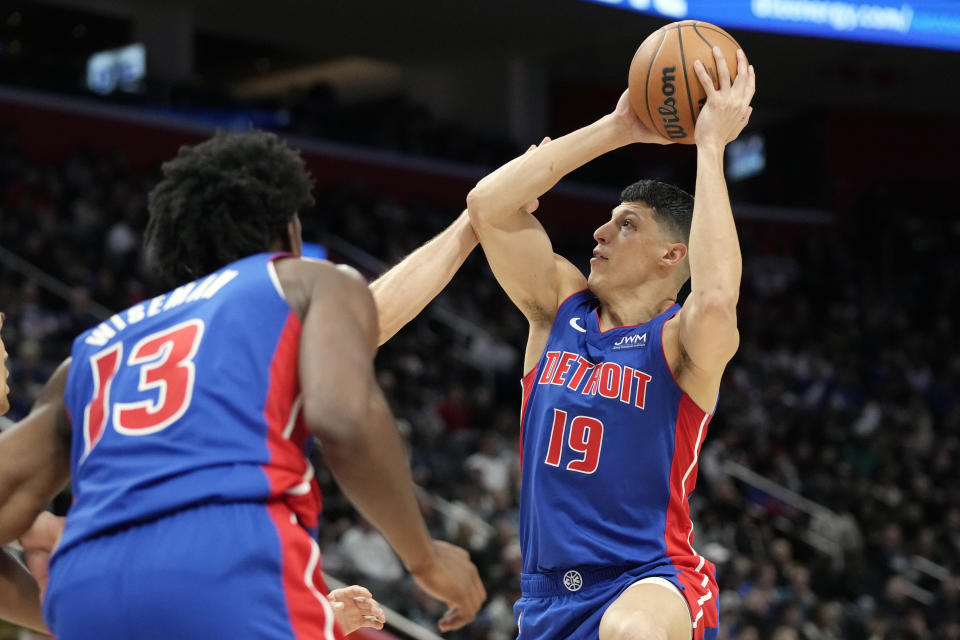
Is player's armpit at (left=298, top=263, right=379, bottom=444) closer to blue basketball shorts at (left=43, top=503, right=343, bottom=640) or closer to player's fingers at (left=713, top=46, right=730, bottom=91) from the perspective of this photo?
blue basketball shorts at (left=43, top=503, right=343, bottom=640)

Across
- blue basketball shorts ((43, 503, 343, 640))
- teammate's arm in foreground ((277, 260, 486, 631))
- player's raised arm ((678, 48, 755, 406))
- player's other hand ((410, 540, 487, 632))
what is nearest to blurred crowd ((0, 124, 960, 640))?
player's raised arm ((678, 48, 755, 406))

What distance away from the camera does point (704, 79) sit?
391cm

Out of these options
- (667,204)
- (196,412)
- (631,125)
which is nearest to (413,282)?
(631,125)

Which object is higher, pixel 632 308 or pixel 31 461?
pixel 31 461

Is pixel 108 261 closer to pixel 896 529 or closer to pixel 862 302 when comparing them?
pixel 896 529

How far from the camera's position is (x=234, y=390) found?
240 centimetres

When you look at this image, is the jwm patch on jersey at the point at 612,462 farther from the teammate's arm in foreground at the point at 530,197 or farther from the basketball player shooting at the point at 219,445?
the basketball player shooting at the point at 219,445

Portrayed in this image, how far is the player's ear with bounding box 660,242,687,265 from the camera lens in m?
4.26

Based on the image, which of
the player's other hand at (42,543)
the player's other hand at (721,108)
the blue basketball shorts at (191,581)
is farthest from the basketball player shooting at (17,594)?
the player's other hand at (721,108)

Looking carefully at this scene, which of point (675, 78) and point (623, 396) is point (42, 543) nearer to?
point (623, 396)

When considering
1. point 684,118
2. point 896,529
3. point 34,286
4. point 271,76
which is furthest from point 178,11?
point 684,118

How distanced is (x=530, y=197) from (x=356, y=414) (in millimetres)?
1925

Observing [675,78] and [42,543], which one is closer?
[42,543]

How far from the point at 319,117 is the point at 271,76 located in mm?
5878
